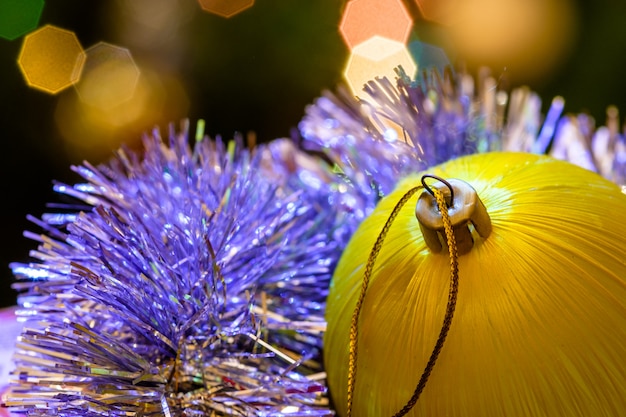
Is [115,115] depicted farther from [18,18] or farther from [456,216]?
[456,216]

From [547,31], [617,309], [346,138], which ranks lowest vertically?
[617,309]

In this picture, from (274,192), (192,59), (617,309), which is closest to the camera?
(617,309)

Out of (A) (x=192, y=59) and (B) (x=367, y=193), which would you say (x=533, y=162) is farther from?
(A) (x=192, y=59)

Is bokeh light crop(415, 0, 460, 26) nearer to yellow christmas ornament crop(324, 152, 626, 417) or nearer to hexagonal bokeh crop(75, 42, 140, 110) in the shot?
hexagonal bokeh crop(75, 42, 140, 110)

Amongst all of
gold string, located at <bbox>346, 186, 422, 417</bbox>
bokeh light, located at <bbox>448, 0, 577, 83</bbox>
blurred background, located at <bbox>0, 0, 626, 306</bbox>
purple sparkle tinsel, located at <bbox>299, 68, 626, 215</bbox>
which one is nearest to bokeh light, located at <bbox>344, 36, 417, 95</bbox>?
blurred background, located at <bbox>0, 0, 626, 306</bbox>

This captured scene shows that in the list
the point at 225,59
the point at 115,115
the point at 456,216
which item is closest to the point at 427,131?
the point at 456,216

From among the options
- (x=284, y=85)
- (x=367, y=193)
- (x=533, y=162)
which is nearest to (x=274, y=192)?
(x=367, y=193)

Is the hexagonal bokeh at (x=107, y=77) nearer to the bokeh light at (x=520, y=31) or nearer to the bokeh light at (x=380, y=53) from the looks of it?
the bokeh light at (x=380, y=53)

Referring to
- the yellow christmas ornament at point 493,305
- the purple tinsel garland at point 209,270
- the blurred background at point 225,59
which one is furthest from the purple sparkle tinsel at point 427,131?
the blurred background at point 225,59
